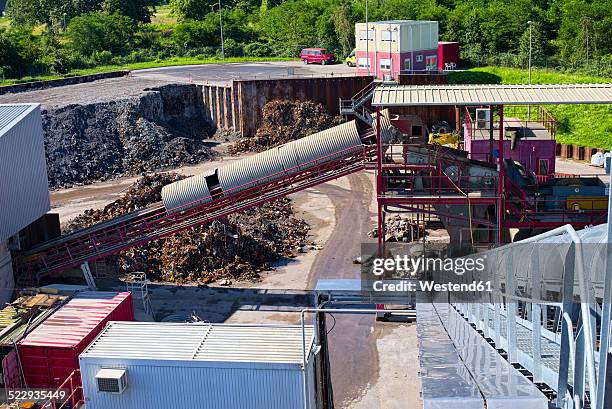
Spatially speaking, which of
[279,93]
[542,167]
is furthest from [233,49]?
[542,167]

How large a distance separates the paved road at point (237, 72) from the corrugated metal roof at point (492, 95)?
30807mm

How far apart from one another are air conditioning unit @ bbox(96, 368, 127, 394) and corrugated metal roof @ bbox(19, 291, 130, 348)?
11.8 feet

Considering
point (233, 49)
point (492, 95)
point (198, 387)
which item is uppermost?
point (492, 95)

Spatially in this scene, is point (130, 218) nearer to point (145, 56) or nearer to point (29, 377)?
point (29, 377)

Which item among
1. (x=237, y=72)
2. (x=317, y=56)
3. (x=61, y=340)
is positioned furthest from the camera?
(x=317, y=56)

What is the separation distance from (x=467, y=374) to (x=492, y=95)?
15858 mm

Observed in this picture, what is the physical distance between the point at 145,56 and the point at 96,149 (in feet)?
106

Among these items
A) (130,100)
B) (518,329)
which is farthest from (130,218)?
(130,100)

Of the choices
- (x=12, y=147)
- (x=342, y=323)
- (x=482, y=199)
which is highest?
(x=12, y=147)

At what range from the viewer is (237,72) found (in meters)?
63.8

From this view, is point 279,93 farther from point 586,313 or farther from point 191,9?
point 586,313

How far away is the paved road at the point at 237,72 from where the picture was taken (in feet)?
→ 194

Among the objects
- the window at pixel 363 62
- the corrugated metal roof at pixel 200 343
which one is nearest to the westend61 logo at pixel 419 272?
the corrugated metal roof at pixel 200 343

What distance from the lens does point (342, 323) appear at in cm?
2542
